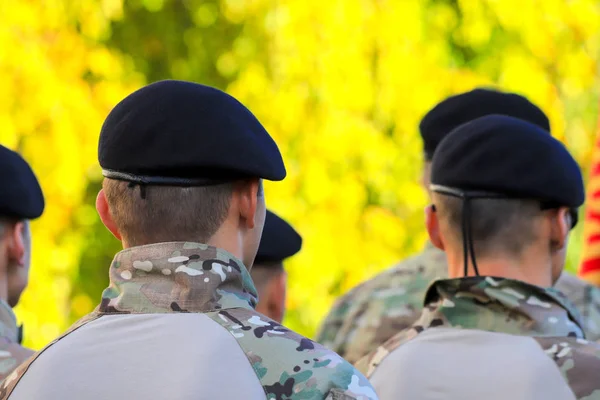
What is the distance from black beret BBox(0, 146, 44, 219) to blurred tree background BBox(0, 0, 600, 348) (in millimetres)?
3421

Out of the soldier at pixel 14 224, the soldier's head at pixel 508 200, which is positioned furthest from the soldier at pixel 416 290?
the soldier at pixel 14 224

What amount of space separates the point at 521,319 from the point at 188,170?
38.0 inches

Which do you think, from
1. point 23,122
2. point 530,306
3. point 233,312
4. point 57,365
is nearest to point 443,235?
point 530,306

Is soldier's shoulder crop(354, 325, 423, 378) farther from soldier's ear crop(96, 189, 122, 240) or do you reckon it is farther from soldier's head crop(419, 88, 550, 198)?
soldier's head crop(419, 88, 550, 198)

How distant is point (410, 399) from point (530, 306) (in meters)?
0.34

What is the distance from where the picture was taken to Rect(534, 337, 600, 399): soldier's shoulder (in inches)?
101

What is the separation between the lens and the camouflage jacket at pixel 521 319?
102 inches

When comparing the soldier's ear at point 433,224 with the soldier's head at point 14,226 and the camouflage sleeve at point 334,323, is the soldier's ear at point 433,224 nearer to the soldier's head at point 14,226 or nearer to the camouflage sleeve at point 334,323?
the soldier's head at point 14,226

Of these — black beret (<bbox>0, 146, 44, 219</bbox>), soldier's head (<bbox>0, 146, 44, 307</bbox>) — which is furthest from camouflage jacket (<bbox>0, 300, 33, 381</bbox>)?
black beret (<bbox>0, 146, 44, 219</bbox>)

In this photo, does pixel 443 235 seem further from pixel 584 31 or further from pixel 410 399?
pixel 584 31

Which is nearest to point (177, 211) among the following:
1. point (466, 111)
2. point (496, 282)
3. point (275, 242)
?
point (496, 282)

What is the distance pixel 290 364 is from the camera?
2033 mm

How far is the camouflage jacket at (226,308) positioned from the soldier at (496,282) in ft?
2.29

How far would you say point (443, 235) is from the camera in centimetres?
294
